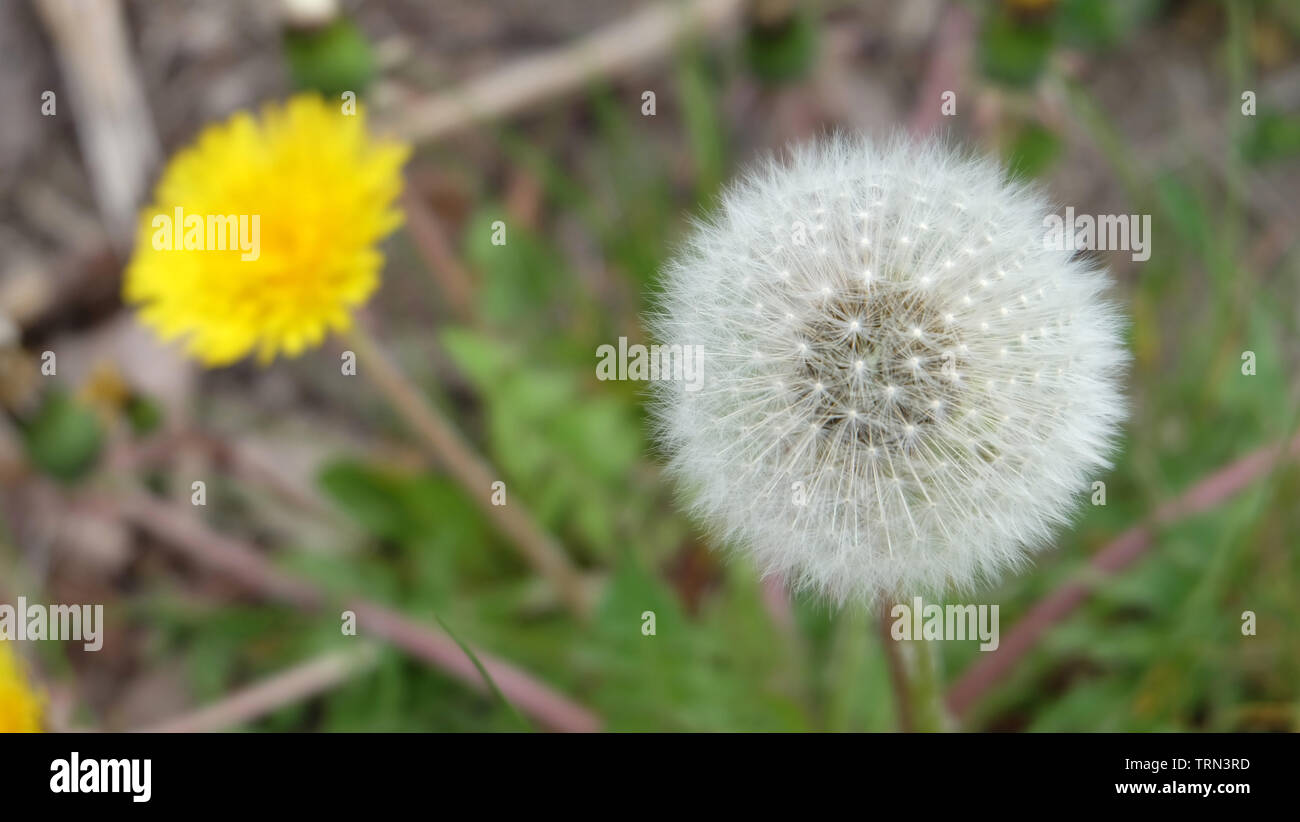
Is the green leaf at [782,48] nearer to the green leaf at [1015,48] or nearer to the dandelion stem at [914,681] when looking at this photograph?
the green leaf at [1015,48]

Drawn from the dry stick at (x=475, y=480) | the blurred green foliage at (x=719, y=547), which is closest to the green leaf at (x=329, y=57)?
the blurred green foliage at (x=719, y=547)

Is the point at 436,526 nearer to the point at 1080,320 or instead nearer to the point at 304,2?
the point at 304,2

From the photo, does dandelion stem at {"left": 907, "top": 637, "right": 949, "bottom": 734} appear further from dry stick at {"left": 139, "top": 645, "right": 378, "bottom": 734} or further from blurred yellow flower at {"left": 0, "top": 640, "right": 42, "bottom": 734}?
blurred yellow flower at {"left": 0, "top": 640, "right": 42, "bottom": 734}

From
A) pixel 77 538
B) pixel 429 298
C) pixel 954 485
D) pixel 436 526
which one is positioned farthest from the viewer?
pixel 429 298

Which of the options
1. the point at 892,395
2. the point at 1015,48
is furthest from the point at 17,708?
the point at 1015,48
